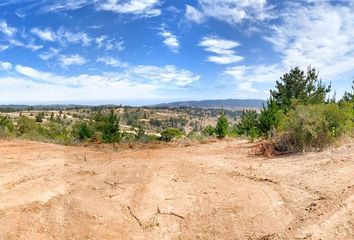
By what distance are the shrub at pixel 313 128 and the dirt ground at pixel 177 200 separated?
6.72 ft

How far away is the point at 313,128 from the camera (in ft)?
43.3

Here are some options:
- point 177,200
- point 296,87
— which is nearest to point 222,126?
point 296,87

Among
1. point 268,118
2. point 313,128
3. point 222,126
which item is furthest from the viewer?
point 222,126

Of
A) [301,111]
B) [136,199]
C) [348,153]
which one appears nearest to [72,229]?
[136,199]

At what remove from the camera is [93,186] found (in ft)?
28.3

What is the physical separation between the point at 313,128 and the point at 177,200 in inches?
275

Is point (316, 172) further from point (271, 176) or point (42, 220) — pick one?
point (42, 220)

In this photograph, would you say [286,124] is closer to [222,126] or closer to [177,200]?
[177,200]

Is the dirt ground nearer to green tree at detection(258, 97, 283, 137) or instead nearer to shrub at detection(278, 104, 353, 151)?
shrub at detection(278, 104, 353, 151)

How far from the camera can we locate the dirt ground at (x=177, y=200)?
664cm

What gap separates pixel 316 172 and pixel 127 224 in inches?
192

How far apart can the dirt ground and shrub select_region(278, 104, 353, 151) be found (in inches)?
80.7

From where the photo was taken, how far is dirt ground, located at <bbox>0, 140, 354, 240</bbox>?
664 centimetres

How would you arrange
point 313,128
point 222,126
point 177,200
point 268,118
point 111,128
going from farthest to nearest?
point 222,126, point 111,128, point 268,118, point 313,128, point 177,200
